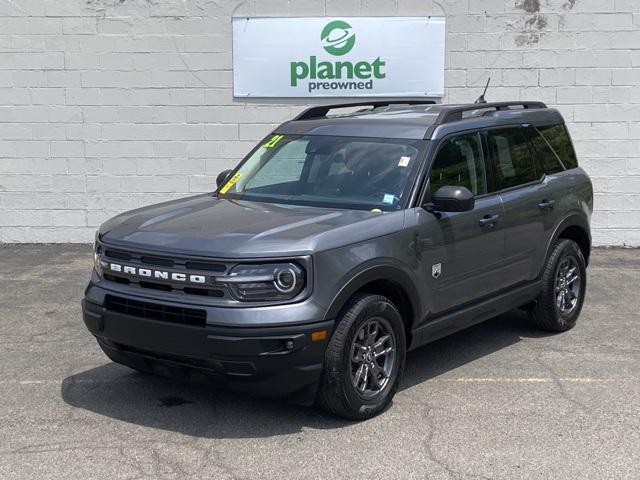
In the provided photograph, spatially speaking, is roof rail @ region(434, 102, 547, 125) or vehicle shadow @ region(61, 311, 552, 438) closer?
vehicle shadow @ region(61, 311, 552, 438)

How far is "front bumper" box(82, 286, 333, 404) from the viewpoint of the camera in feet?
15.1

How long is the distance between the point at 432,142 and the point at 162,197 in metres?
6.15

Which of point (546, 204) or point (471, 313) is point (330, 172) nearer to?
point (471, 313)

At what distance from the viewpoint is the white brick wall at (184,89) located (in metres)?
10.8

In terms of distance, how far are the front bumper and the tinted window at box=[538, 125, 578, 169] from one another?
3.32 m

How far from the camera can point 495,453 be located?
15.1 ft

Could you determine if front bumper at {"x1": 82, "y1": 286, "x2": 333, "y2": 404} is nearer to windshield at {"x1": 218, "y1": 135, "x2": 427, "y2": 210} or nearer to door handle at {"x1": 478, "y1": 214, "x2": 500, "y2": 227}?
windshield at {"x1": 218, "y1": 135, "x2": 427, "y2": 210}

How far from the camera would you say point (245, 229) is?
5004 millimetres

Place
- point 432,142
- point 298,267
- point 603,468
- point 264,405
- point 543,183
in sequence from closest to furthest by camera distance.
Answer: point 603,468, point 298,267, point 264,405, point 432,142, point 543,183

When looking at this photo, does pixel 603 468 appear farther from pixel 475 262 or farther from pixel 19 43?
pixel 19 43

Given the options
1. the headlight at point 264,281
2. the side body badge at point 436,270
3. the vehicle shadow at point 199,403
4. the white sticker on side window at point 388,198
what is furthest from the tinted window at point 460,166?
the headlight at point 264,281

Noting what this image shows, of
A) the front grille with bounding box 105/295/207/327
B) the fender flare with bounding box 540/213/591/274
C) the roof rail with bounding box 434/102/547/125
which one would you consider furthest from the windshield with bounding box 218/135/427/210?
the fender flare with bounding box 540/213/591/274

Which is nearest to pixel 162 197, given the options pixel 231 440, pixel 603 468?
pixel 231 440

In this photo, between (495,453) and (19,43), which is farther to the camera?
(19,43)
